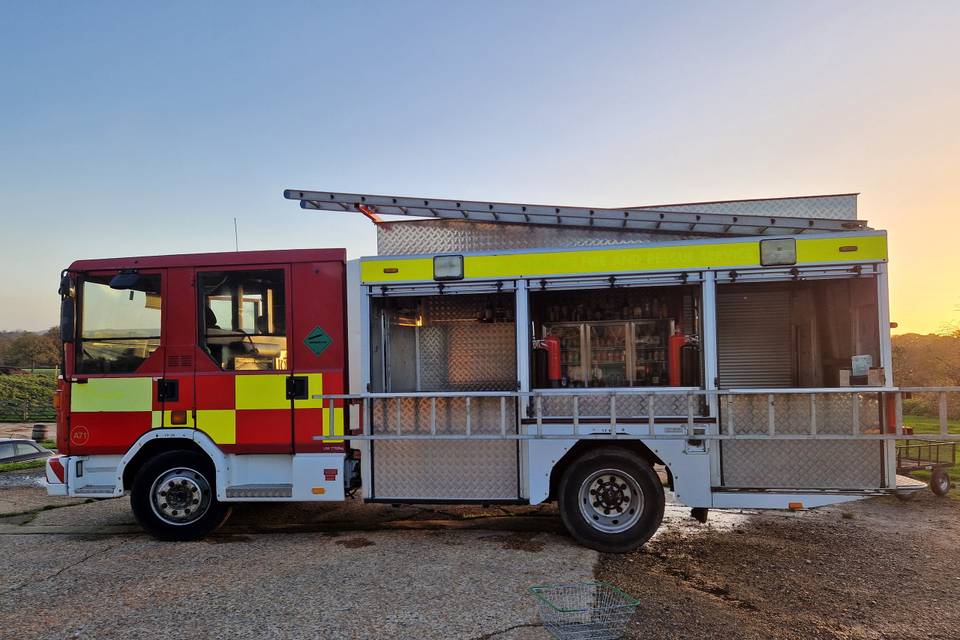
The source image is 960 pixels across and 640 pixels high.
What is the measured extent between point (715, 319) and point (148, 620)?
198 inches

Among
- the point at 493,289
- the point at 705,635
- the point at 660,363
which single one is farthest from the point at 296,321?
the point at 705,635

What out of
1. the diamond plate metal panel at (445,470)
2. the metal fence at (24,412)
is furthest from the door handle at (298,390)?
the metal fence at (24,412)

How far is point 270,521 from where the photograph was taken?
23.5 feet

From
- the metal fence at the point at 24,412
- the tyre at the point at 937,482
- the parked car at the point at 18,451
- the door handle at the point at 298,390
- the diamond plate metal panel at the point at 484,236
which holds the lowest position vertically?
the metal fence at the point at 24,412

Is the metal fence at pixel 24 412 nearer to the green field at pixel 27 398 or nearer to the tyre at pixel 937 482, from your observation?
the green field at pixel 27 398

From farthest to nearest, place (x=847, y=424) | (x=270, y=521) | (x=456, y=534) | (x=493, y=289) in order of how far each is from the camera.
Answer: (x=270, y=521) → (x=456, y=534) → (x=493, y=289) → (x=847, y=424)

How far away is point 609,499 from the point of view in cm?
582

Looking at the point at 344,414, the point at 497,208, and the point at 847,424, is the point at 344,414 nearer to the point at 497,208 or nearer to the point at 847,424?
the point at 497,208

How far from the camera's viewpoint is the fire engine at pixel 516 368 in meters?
5.62

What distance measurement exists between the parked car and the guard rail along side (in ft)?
34.2

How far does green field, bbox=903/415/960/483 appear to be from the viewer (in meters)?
10.3

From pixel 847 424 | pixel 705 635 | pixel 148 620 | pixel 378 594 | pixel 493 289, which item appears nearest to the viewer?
pixel 705 635

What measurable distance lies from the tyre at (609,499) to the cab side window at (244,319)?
3050mm

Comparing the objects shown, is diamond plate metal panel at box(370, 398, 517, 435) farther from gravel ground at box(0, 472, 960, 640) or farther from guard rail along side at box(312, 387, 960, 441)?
gravel ground at box(0, 472, 960, 640)
